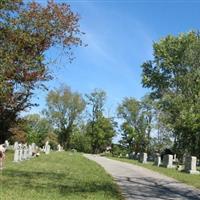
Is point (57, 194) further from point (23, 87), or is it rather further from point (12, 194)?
point (23, 87)

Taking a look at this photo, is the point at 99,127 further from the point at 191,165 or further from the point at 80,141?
the point at 191,165

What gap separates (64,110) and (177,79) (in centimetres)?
5218

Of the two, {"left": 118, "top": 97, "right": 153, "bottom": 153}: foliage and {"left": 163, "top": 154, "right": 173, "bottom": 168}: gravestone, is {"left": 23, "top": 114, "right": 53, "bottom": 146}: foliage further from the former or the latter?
{"left": 163, "top": 154, "right": 173, "bottom": 168}: gravestone

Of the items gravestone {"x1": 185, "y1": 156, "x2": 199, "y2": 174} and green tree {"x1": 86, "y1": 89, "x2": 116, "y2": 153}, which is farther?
green tree {"x1": 86, "y1": 89, "x2": 116, "y2": 153}

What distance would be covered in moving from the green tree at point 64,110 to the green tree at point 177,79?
4580 centimetres

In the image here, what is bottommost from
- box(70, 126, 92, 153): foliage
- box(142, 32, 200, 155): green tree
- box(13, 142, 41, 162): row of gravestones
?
box(13, 142, 41, 162): row of gravestones

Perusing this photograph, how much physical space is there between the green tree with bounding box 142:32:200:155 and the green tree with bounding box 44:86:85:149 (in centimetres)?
4580

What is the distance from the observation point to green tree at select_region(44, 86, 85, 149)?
104m

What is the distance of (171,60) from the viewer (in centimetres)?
5694

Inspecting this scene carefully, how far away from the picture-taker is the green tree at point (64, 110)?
103812mm

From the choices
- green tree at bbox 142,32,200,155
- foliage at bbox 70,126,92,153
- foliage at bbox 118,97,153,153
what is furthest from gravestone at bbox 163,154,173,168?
foliage at bbox 70,126,92,153

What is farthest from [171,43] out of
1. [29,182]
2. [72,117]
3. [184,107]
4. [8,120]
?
[72,117]

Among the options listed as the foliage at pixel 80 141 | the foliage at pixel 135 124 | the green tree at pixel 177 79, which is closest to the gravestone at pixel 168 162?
the green tree at pixel 177 79

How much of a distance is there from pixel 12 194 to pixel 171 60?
45940 millimetres
